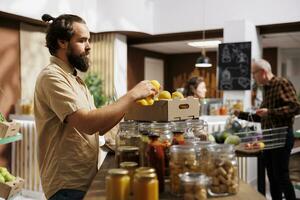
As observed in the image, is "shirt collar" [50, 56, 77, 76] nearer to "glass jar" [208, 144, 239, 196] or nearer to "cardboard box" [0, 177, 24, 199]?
"glass jar" [208, 144, 239, 196]

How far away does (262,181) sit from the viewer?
3.42m

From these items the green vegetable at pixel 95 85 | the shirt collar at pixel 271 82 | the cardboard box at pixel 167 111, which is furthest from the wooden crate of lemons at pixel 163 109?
the green vegetable at pixel 95 85

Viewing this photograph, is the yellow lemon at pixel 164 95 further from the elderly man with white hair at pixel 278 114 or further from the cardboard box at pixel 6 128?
the elderly man with white hair at pixel 278 114

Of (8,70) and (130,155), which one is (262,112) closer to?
(130,155)

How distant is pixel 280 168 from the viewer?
3.55m

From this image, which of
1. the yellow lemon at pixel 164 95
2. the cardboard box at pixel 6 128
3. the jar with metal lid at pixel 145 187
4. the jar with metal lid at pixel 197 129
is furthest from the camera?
the cardboard box at pixel 6 128

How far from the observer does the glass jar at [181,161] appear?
1.22 meters

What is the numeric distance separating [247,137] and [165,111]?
1408mm

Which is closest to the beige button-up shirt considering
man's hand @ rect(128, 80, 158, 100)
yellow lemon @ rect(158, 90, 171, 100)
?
man's hand @ rect(128, 80, 158, 100)

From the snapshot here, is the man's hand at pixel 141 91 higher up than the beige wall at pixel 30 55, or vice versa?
the beige wall at pixel 30 55

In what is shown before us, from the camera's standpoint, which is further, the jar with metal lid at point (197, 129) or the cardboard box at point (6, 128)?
the cardboard box at point (6, 128)

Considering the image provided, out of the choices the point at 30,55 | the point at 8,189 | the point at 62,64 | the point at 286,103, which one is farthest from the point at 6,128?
the point at 30,55

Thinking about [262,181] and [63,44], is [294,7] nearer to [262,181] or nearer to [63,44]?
[262,181]

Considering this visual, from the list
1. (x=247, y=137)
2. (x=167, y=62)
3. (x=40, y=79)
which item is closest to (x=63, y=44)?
(x=40, y=79)
